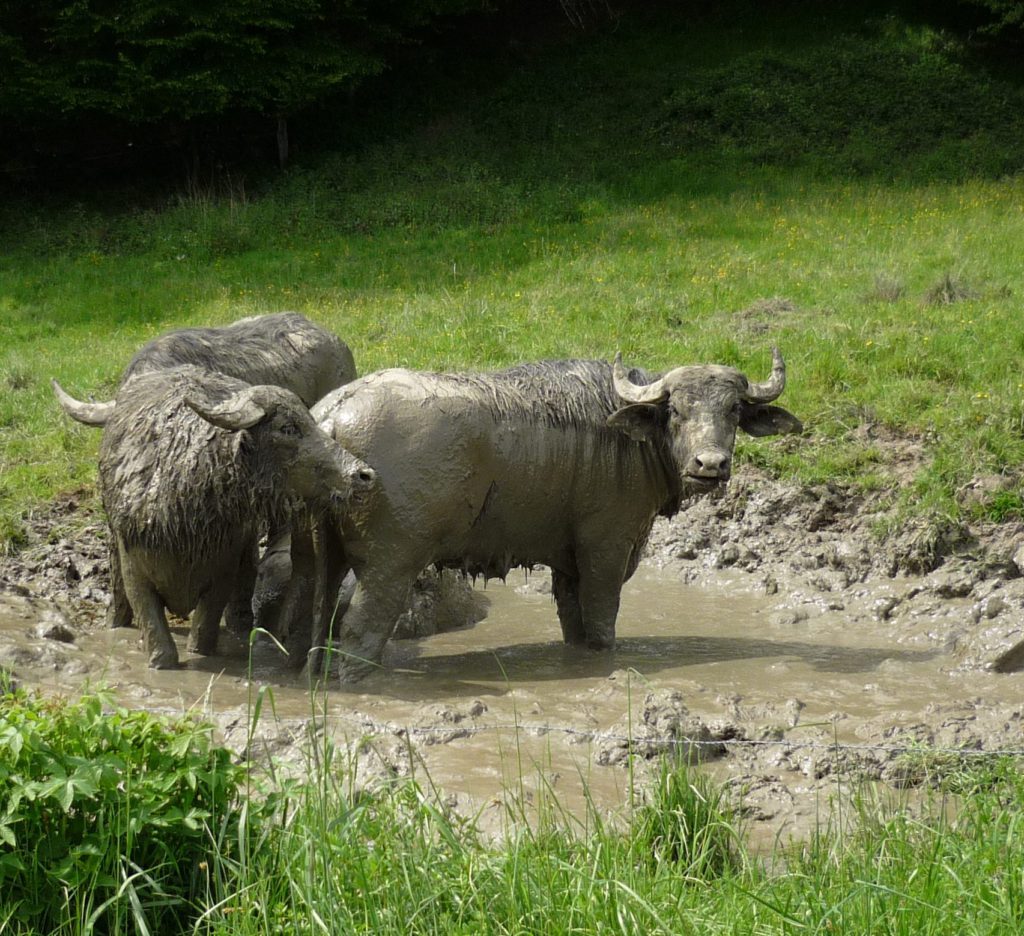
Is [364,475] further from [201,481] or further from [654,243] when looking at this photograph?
[654,243]

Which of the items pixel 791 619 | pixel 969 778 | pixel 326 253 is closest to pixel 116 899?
pixel 969 778

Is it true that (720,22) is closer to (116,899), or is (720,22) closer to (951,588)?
(951,588)

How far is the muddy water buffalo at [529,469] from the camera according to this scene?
25.4 ft

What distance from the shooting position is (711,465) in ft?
25.3

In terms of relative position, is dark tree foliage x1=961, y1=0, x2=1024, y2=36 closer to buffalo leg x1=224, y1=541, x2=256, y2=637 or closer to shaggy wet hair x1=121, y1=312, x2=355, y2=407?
shaggy wet hair x1=121, y1=312, x2=355, y2=407

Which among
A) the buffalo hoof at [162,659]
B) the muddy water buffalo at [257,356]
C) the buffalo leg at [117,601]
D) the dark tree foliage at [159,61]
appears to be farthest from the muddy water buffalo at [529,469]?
the dark tree foliage at [159,61]

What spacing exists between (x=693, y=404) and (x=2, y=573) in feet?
16.6

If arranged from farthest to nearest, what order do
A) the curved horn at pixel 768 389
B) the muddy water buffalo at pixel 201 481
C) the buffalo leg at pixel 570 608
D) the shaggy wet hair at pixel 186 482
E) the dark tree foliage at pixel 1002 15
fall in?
the dark tree foliage at pixel 1002 15
the buffalo leg at pixel 570 608
the curved horn at pixel 768 389
the shaggy wet hair at pixel 186 482
the muddy water buffalo at pixel 201 481

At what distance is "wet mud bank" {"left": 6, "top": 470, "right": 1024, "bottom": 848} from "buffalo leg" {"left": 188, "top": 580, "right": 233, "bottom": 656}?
0.11m

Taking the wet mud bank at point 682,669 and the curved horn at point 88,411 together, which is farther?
the curved horn at point 88,411

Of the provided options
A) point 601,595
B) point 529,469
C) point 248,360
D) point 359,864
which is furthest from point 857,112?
point 359,864

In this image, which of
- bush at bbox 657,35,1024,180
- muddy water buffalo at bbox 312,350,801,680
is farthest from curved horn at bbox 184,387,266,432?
bush at bbox 657,35,1024,180

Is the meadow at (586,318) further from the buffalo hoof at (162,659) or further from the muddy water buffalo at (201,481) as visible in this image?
the buffalo hoof at (162,659)

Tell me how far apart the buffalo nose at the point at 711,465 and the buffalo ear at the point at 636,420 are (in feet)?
1.83
